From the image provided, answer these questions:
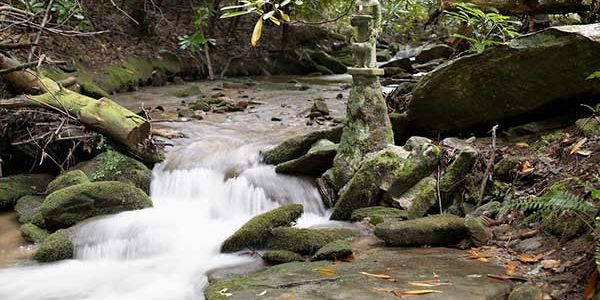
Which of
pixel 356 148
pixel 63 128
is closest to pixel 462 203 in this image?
pixel 356 148

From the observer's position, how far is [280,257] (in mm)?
4371

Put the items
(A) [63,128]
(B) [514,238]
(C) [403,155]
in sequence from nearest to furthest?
(B) [514,238] → (C) [403,155] → (A) [63,128]

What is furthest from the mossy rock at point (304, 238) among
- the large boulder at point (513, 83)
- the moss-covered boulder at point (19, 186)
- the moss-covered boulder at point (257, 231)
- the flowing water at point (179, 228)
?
the moss-covered boulder at point (19, 186)

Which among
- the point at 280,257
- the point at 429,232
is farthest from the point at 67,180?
the point at 429,232

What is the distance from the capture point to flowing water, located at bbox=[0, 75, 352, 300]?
14.9 feet

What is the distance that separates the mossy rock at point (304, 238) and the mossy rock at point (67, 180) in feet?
9.55

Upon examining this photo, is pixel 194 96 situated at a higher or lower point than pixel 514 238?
higher

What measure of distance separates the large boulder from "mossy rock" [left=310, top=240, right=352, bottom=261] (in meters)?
2.70

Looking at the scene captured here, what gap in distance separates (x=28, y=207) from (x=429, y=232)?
4.78 metres

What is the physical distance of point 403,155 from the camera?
18.5ft

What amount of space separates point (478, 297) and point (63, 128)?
5816mm

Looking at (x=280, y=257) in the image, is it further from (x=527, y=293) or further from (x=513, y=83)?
(x=513, y=83)

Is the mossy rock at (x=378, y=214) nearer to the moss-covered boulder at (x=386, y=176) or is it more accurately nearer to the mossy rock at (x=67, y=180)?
the moss-covered boulder at (x=386, y=176)

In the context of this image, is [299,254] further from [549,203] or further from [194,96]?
[194,96]
